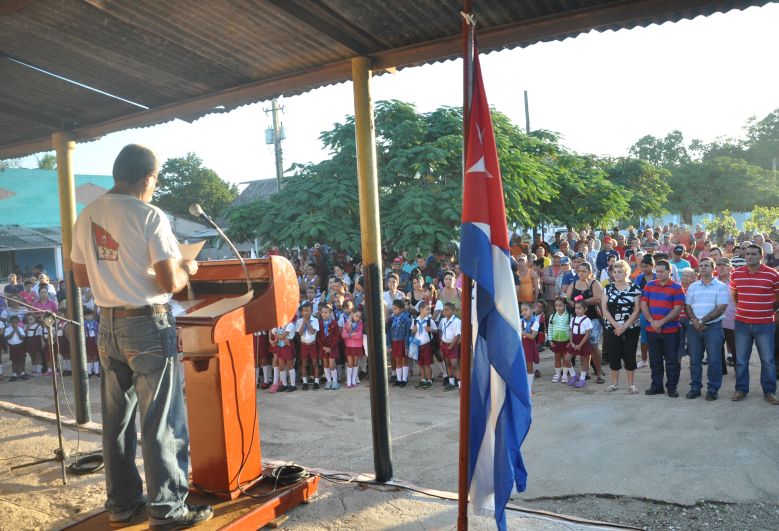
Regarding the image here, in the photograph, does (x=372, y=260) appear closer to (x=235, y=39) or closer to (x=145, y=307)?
(x=145, y=307)

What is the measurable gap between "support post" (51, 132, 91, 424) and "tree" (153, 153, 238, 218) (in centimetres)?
3871

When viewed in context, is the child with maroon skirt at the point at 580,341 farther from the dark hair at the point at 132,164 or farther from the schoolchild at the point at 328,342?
the dark hair at the point at 132,164

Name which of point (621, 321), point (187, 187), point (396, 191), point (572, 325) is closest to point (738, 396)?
point (621, 321)

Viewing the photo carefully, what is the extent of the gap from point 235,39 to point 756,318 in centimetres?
634

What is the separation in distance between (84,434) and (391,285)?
5.81m

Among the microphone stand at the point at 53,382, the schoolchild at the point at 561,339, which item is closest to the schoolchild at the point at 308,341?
the schoolchild at the point at 561,339

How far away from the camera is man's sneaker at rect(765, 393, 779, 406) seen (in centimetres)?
688

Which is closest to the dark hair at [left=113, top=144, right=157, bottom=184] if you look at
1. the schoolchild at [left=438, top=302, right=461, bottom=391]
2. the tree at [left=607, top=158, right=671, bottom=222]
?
the schoolchild at [left=438, top=302, right=461, bottom=391]

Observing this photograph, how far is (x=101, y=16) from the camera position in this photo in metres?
4.14

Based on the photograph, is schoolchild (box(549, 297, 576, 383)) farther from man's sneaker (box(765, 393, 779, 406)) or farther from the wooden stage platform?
the wooden stage platform

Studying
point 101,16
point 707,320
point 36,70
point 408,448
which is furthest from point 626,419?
point 36,70

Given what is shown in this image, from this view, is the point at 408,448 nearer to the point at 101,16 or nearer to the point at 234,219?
the point at 101,16

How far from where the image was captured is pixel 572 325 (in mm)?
8758

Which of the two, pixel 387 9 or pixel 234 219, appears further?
pixel 234 219
